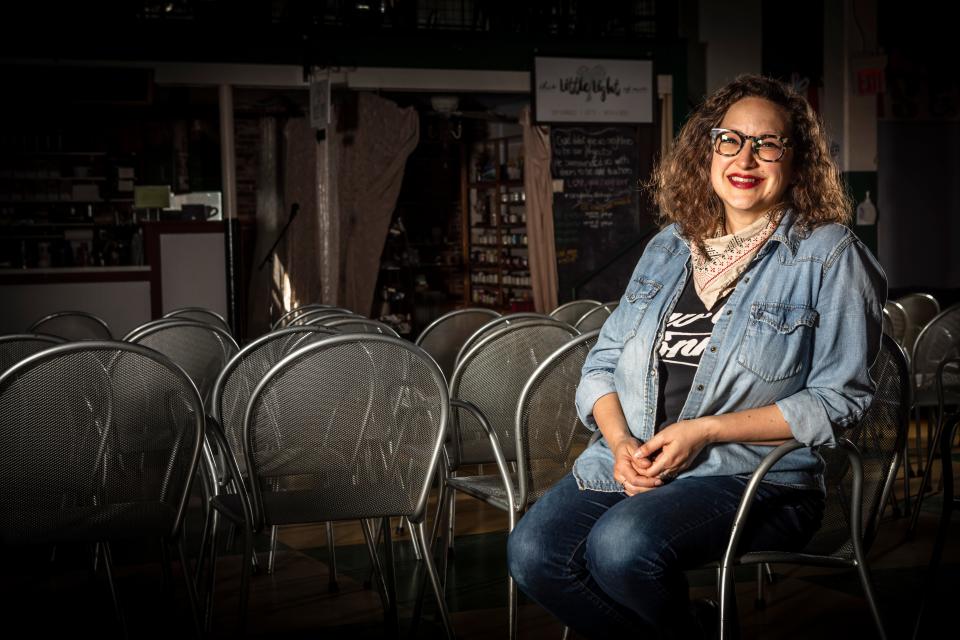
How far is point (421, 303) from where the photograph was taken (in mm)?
11742

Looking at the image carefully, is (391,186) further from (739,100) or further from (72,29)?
(739,100)

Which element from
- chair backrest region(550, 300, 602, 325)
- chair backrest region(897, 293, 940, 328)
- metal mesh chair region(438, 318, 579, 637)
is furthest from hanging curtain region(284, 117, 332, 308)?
metal mesh chair region(438, 318, 579, 637)

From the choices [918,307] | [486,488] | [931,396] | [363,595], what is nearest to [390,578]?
[486,488]

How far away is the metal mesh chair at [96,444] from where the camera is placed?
214cm

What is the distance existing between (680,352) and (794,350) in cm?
22

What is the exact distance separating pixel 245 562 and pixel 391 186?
287 inches

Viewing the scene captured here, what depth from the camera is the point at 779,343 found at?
195cm

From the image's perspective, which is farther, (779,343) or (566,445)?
(566,445)

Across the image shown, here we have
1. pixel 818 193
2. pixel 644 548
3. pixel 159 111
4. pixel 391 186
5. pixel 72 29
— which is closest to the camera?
pixel 644 548

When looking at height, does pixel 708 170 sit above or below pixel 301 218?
below

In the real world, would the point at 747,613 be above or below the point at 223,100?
below

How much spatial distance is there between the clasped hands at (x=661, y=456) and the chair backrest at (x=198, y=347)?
1.96 metres

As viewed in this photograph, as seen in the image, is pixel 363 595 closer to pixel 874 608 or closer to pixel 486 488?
pixel 486 488

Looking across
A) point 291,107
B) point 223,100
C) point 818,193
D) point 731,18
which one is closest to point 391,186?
point 223,100
